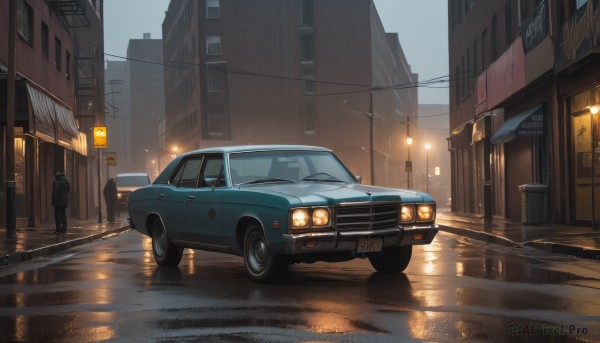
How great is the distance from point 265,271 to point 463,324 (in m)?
3.17

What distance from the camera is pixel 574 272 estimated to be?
34.1 feet

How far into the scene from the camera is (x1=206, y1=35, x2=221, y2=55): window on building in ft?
235

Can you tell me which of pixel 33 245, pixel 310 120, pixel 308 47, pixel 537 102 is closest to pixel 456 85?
pixel 537 102

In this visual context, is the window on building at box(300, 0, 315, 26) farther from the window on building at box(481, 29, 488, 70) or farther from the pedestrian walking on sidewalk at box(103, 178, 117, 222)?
the pedestrian walking on sidewalk at box(103, 178, 117, 222)

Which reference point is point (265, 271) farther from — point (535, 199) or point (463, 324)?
point (535, 199)

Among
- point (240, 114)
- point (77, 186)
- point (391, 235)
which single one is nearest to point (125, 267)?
point (391, 235)

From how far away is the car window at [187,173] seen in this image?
437 inches

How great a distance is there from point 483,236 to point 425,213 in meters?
9.75

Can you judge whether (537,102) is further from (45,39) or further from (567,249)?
(45,39)

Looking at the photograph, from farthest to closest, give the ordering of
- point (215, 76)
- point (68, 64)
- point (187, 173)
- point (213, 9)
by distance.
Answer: point (213, 9)
point (215, 76)
point (68, 64)
point (187, 173)

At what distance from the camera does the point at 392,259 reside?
992 centimetres

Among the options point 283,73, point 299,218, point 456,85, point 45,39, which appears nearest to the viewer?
point 299,218

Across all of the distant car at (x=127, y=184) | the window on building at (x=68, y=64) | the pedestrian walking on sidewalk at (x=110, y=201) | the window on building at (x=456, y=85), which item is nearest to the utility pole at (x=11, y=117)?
the pedestrian walking on sidewalk at (x=110, y=201)

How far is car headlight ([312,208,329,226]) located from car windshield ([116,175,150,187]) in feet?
118
